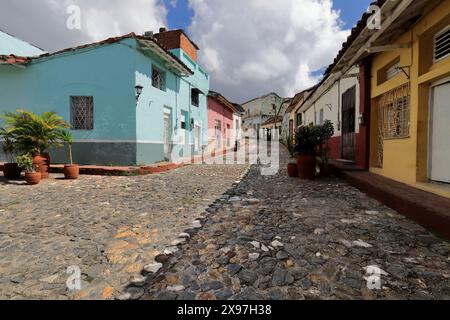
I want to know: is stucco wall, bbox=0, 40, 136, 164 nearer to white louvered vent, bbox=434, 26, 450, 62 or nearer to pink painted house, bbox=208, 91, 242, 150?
white louvered vent, bbox=434, 26, 450, 62

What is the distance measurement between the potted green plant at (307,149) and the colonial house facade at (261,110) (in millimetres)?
36420

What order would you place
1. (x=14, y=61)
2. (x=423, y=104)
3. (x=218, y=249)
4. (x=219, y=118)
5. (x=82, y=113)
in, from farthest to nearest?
1. (x=219, y=118)
2. (x=82, y=113)
3. (x=14, y=61)
4. (x=423, y=104)
5. (x=218, y=249)

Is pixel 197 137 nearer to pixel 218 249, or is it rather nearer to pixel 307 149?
pixel 307 149

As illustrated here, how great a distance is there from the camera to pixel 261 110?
44281mm

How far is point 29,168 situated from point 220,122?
49.6 feet

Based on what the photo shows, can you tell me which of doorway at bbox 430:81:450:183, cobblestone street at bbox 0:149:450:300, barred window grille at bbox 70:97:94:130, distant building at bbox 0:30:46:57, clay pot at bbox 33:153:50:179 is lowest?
cobblestone street at bbox 0:149:450:300

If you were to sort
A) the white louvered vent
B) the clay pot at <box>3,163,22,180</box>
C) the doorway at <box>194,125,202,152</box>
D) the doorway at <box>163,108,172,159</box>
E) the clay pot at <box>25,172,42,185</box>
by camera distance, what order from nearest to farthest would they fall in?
1. the white louvered vent
2. the clay pot at <box>25,172,42,185</box>
3. the clay pot at <box>3,163,22,180</box>
4. the doorway at <box>163,108,172,159</box>
5. the doorway at <box>194,125,202,152</box>

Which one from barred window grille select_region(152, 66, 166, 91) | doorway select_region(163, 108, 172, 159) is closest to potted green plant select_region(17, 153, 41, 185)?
doorway select_region(163, 108, 172, 159)

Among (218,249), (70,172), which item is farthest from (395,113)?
(70,172)

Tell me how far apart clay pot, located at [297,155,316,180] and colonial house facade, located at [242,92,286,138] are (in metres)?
36.5

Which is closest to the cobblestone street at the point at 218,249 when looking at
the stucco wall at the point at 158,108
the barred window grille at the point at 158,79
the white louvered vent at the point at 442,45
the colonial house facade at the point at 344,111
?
the white louvered vent at the point at 442,45

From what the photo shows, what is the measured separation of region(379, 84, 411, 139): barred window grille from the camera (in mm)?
4602
